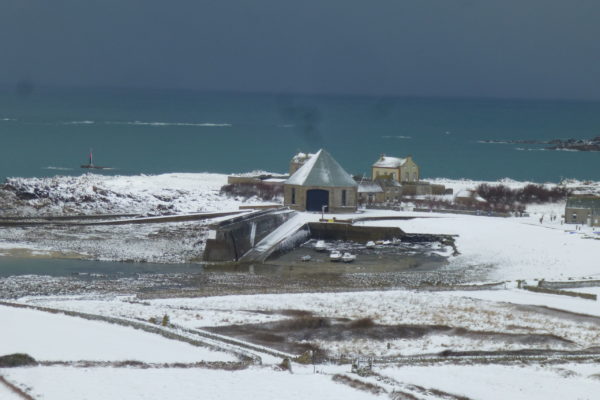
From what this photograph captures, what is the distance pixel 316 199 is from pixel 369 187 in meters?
8.74

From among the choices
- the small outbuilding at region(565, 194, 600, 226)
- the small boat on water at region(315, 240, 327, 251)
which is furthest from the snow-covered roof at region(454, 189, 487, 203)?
the small boat on water at region(315, 240, 327, 251)

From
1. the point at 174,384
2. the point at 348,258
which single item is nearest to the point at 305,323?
the point at 174,384

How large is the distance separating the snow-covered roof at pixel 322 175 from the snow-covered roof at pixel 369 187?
20.0 ft

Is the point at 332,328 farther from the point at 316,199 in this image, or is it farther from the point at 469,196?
the point at 469,196

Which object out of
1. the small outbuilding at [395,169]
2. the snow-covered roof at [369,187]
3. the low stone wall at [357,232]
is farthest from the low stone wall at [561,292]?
the small outbuilding at [395,169]

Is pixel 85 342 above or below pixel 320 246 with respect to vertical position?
below

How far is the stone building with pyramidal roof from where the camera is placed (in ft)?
213

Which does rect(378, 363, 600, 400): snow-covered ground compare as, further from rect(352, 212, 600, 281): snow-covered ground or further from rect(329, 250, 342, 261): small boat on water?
rect(329, 250, 342, 261): small boat on water

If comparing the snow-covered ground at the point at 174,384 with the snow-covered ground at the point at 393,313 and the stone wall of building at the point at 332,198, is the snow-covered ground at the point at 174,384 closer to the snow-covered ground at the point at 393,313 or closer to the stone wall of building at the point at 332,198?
the snow-covered ground at the point at 393,313

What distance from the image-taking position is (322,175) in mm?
65688

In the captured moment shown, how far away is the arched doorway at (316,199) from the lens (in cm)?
6519

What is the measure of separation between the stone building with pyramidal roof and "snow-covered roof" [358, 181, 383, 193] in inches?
257

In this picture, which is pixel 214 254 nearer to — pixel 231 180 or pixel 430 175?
pixel 231 180

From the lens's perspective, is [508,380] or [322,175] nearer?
[508,380]
